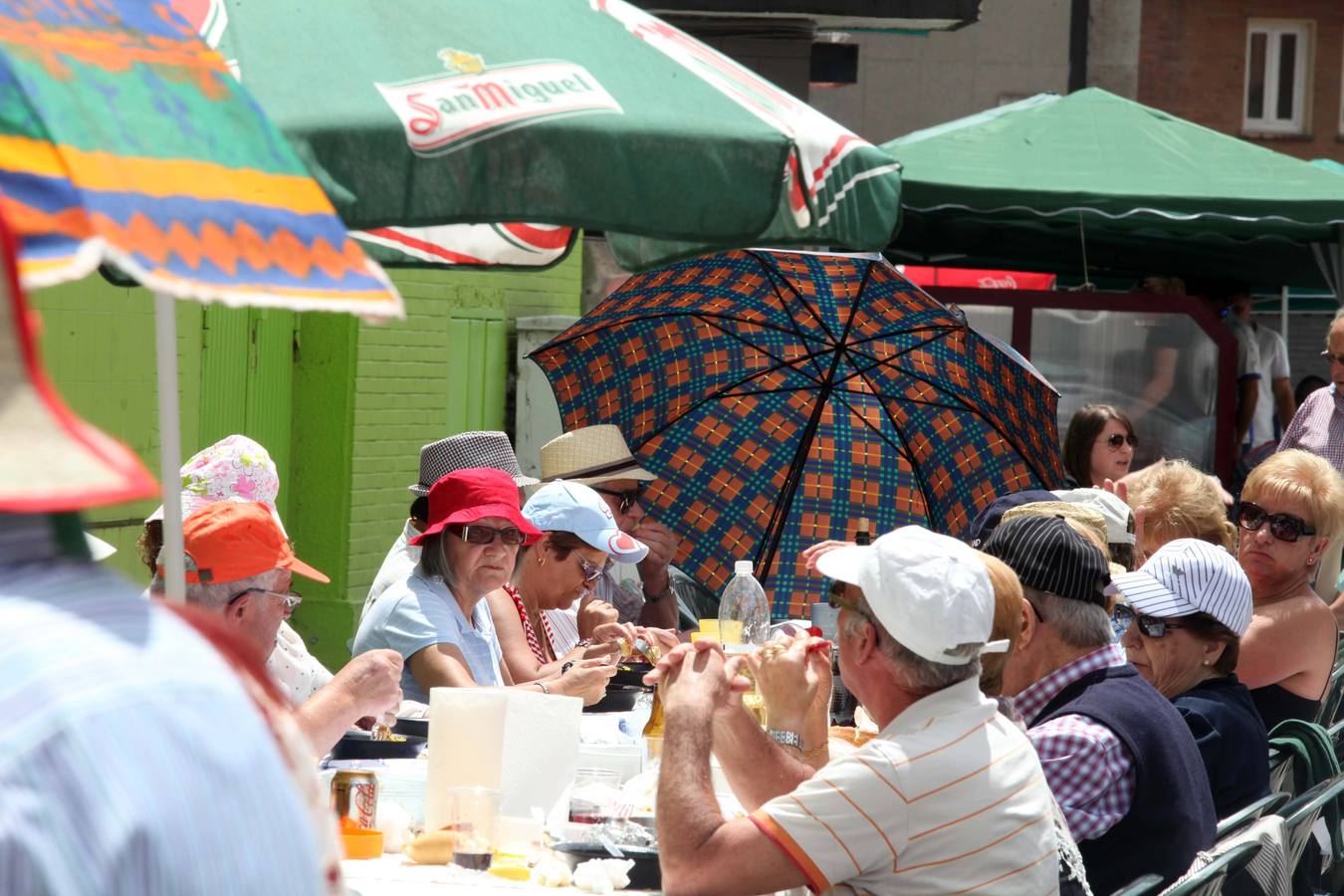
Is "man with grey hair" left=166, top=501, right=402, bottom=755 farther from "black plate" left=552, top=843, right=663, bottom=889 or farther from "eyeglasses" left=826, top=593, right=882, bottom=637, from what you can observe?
"eyeglasses" left=826, top=593, right=882, bottom=637

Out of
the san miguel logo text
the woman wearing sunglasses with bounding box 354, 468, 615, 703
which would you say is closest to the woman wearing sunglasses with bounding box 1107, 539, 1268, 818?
the woman wearing sunglasses with bounding box 354, 468, 615, 703

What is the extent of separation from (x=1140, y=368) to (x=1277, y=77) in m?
22.3

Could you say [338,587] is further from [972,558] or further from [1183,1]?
[1183,1]

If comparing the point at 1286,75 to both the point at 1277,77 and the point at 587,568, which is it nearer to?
the point at 1277,77

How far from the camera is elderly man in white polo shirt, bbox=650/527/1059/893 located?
293 cm

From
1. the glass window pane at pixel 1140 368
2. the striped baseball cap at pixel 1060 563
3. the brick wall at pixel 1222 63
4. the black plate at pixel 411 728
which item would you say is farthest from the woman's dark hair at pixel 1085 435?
the brick wall at pixel 1222 63

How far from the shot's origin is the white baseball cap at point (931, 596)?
308cm

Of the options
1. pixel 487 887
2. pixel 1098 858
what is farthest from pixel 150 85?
Result: pixel 1098 858

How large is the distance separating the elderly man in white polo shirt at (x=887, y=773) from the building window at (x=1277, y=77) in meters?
29.4

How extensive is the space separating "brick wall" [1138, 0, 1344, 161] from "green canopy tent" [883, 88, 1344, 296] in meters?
18.6

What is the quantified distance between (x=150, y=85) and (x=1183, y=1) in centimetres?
2956

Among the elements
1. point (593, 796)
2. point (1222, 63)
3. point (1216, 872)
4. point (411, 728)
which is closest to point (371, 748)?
point (411, 728)

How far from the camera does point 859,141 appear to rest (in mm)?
4016

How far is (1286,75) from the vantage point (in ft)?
101
